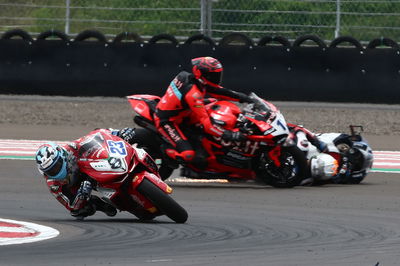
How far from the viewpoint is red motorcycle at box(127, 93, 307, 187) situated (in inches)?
472

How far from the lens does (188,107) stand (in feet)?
40.0

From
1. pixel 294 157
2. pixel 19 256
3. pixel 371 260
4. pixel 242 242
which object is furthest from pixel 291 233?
pixel 294 157

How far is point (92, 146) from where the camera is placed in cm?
902

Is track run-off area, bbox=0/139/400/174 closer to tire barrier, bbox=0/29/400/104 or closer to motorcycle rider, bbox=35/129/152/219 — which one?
tire barrier, bbox=0/29/400/104

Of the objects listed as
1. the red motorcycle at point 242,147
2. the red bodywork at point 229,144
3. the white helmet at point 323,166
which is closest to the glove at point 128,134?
the red motorcycle at point 242,147

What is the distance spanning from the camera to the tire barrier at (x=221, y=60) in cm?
1927

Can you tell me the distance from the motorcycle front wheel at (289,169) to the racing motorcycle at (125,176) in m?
3.08

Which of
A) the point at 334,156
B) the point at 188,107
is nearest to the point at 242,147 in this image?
the point at 188,107

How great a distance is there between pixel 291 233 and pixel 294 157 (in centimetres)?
336

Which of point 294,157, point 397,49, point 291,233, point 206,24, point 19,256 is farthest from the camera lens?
point 206,24

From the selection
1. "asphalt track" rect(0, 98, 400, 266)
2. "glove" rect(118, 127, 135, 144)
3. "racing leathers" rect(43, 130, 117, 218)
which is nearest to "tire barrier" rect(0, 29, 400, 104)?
"asphalt track" rect(0, 98, 400, 266)

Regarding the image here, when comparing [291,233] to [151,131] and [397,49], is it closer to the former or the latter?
[151,131]

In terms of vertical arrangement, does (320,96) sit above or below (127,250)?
below

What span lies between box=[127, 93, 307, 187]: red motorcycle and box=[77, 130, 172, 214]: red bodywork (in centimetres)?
301
